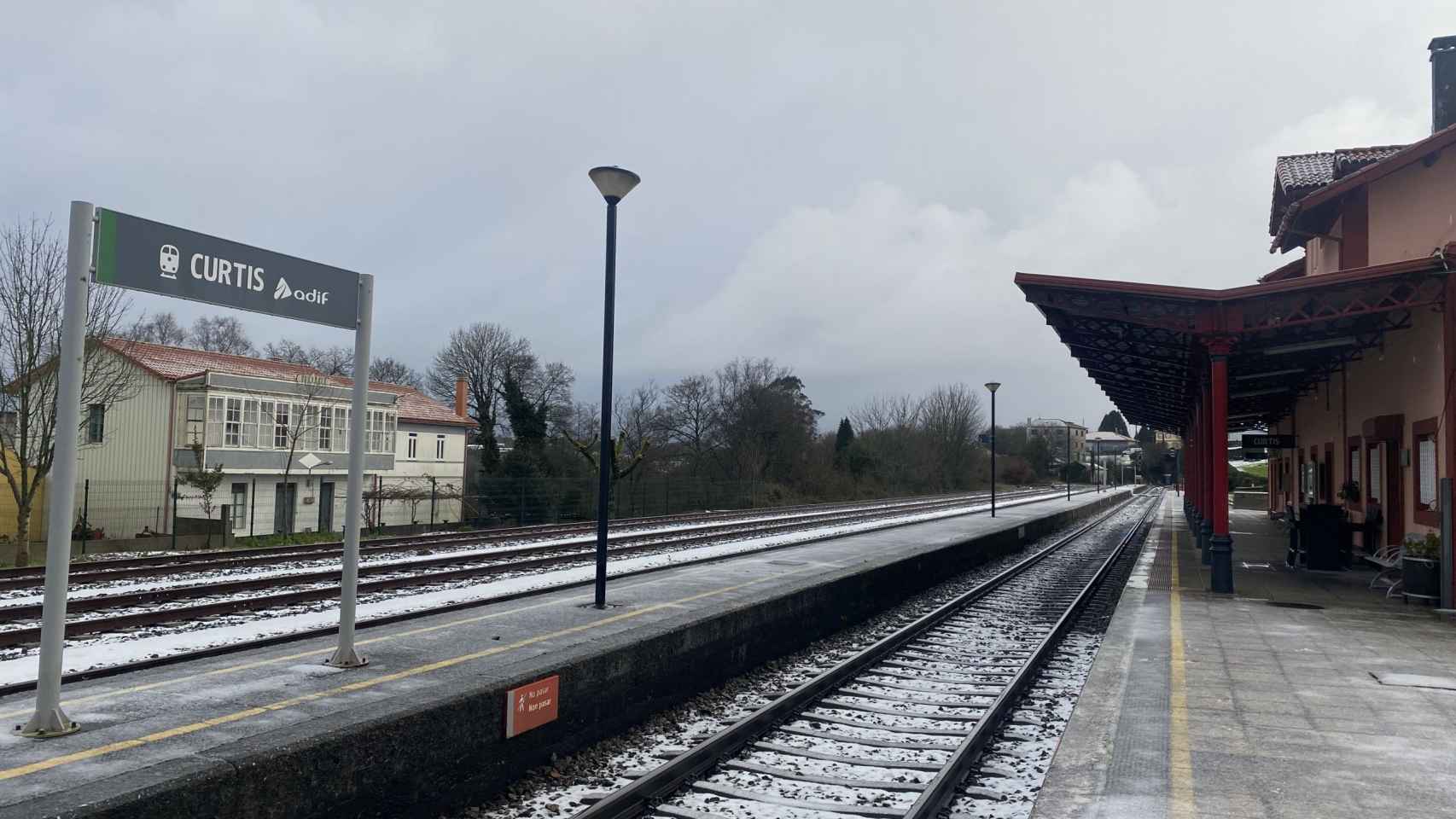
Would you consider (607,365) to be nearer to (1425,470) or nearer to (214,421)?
(1425,470)

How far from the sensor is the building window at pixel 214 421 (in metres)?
32.0

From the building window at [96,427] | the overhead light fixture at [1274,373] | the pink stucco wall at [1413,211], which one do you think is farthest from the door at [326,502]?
the pink stucco wall at [1413,211]

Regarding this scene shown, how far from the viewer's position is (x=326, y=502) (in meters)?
36.8

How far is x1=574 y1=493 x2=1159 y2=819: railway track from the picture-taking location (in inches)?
223

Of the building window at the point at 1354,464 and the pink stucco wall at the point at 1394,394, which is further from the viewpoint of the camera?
the building window at the point at 1354,464

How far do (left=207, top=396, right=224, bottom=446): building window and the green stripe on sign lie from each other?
3043 cm

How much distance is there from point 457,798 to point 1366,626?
34.7 feet

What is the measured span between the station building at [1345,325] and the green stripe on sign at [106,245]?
12.7 metres

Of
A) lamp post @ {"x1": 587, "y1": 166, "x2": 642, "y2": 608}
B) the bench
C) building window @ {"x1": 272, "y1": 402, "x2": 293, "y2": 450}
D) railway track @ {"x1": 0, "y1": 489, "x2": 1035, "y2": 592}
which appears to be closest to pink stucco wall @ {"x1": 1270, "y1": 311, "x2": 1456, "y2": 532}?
the bench

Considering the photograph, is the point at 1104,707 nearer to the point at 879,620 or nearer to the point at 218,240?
the point at 879,620

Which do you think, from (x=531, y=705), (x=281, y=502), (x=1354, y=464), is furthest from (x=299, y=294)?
(x=281, y=502)

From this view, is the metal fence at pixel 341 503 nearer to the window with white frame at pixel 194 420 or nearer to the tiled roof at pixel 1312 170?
the window with white frame at pixel 194 420

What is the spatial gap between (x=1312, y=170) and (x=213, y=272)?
74.6ft

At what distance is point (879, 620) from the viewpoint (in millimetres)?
→ 13250
